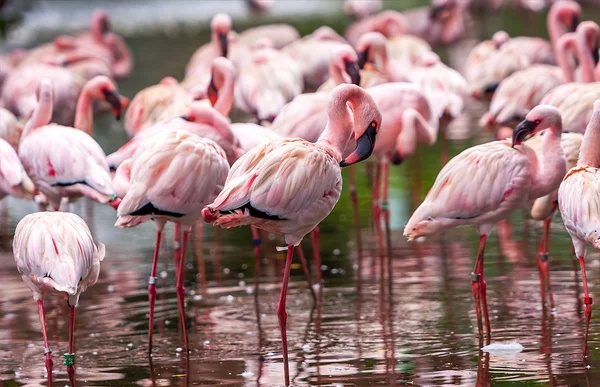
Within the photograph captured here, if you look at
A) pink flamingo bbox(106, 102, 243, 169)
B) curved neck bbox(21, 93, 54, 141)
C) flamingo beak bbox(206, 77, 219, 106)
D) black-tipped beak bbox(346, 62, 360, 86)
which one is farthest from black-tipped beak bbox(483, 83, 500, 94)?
curved neck bbox(21, 93, 54, 141)

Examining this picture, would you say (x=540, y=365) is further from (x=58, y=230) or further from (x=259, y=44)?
(x=259, y=44)

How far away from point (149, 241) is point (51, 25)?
76.8 feet

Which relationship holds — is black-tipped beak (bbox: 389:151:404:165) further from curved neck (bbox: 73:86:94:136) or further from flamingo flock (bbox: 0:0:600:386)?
curved neck (bbox: 73:86:94:136)

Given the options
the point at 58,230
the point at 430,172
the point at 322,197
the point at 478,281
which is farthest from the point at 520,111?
the point at 58,230

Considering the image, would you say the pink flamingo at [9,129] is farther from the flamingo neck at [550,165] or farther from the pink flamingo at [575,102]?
the flamingo neck at [550,165]

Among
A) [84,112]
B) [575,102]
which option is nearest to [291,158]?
[575,102]

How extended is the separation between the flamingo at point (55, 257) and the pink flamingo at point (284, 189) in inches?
26.1

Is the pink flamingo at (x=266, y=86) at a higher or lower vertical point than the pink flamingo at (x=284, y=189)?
higher

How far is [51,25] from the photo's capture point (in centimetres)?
3195

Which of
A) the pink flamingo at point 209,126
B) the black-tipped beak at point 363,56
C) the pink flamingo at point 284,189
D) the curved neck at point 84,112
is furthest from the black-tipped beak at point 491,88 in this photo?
the pink flamingo at point 284,189

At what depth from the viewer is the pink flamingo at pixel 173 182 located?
6367mm

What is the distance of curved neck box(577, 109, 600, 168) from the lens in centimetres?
637

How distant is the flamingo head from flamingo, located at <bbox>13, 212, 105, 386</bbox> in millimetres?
2444

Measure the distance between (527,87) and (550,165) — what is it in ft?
14.0
